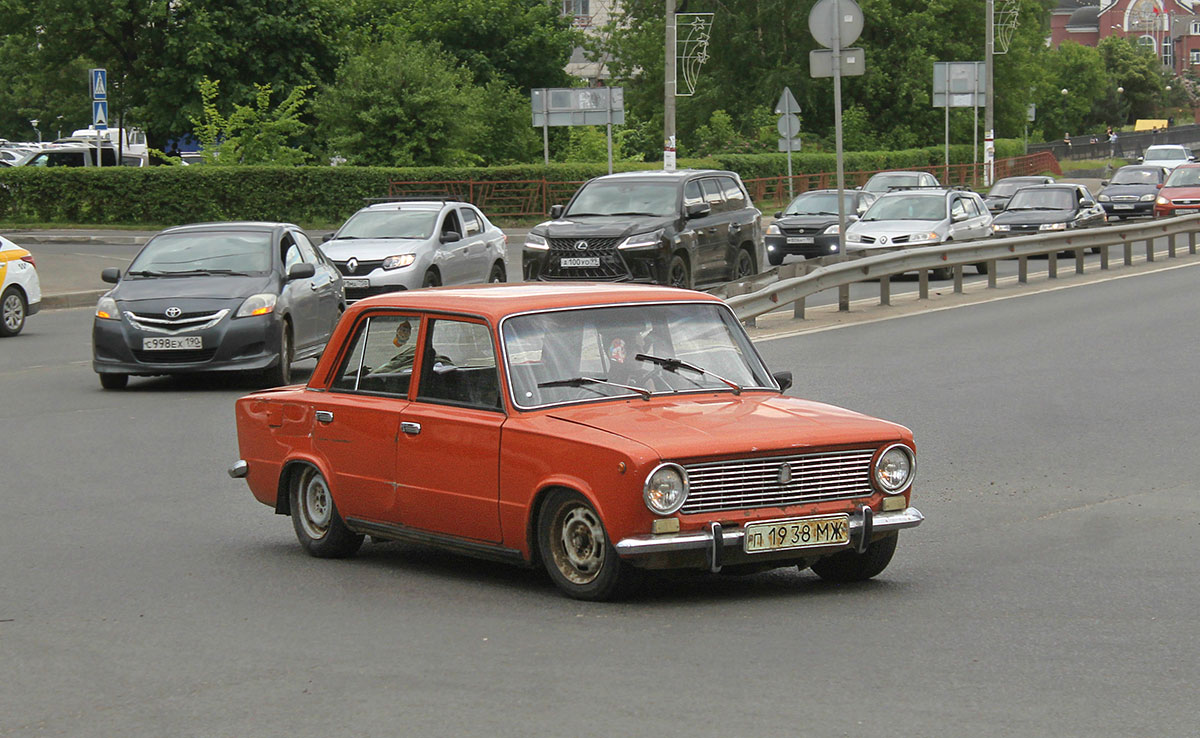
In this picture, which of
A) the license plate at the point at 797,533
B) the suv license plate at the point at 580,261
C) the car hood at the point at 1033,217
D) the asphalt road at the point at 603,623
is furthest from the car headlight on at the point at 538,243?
the license plate at the point at 797,533

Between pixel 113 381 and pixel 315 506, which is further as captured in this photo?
pixel 113 381

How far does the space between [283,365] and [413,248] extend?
745cm

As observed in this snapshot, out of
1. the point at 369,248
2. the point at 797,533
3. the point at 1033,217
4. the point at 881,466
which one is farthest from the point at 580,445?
the point at 1033,217

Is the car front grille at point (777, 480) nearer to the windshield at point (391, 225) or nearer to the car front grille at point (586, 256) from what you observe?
the car front grille at point (586, 256)

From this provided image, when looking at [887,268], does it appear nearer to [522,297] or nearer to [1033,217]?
[1033,217]

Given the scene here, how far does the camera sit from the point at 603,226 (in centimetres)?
2288

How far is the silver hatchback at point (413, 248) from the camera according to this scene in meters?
22.9

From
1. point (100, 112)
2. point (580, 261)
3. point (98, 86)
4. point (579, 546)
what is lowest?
point (579, 546)

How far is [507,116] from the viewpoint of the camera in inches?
2202

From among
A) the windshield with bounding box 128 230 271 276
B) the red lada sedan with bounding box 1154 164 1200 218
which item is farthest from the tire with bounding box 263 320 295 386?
the red lada sedan with bounding box 1154 164 1200 218

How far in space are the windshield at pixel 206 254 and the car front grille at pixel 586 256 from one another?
248 inches

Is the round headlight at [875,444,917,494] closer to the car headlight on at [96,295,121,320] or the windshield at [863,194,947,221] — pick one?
the car headlight on at [96,295,121,320]

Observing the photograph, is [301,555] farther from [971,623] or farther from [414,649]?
[971,623]

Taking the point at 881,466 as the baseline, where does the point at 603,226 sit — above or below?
above
